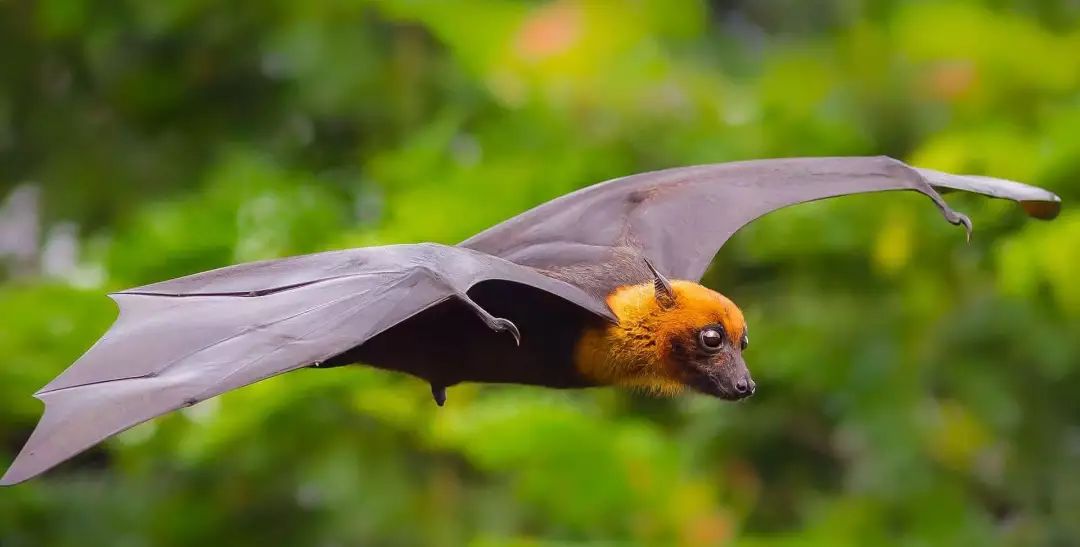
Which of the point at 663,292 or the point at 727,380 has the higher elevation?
the point at 663,292

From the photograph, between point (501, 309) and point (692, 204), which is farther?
point (692, 204)

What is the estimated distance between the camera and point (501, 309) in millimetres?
1989

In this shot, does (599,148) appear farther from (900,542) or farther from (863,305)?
(900,542)

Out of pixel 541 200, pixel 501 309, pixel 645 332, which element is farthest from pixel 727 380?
pixel 541 200

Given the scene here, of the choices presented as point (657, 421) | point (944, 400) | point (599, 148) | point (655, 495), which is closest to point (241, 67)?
point (599, 148)

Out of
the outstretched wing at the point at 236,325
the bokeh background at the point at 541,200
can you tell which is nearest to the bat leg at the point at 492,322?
the outstretched wing at the point at 236,325

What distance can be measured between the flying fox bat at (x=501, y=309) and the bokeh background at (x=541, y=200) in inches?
39.1

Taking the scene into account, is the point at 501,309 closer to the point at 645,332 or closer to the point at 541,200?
the point at 645,332

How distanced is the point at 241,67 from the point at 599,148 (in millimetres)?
1481

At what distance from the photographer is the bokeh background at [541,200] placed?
3639 mm

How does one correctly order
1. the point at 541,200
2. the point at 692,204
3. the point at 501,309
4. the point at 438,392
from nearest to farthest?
the point at 501,309
the point at 438,392
the point at 692,204
the point at 541,200

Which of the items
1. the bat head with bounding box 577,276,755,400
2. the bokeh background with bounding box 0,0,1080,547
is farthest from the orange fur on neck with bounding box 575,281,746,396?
the bokeh background with bounding box 0,0,1080,547

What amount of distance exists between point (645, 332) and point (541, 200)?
1866 millimetres

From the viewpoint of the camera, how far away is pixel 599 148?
4098 mm
